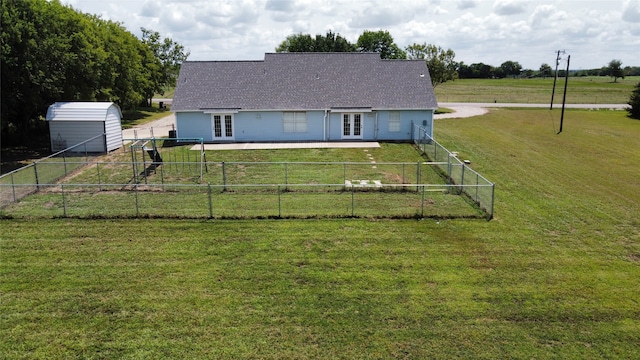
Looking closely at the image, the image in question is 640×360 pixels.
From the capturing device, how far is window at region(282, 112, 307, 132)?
34406mm

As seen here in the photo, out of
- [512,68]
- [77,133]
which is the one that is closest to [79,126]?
[77,133]

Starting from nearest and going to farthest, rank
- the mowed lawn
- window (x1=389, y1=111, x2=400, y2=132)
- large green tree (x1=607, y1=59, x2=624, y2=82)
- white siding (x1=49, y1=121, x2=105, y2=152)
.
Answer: the mowed lawn < white siding (x1=49, y1=121, x2=105, y2=152) < window (x1=389, y1=111, x2=400, y2=132) < large green tree (x1=607, y1=59, x2=624, y2=82)

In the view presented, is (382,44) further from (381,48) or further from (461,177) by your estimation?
(461,177)

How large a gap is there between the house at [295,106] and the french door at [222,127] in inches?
2.8

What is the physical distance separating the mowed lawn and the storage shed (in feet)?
46.4

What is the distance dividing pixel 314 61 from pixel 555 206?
946 inches

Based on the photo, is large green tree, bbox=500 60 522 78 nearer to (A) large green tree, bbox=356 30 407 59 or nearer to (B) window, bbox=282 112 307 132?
(A) large green tree, bbox=356 30 407 59

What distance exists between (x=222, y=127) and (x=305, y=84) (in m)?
7.04

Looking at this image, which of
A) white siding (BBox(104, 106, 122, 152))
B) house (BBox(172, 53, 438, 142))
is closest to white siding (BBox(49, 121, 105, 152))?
white siding (BBox(104, 106, 122, 152))

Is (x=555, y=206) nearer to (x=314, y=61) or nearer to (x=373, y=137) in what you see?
(x=373, y=137)

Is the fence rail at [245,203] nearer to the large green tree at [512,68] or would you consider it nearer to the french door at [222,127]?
the french door at [222,127]

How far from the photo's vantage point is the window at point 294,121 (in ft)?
113

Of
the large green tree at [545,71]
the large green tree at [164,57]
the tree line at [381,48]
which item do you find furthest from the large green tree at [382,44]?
the large green tree at [545,71]

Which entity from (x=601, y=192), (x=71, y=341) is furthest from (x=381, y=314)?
(x=601, y=192)
